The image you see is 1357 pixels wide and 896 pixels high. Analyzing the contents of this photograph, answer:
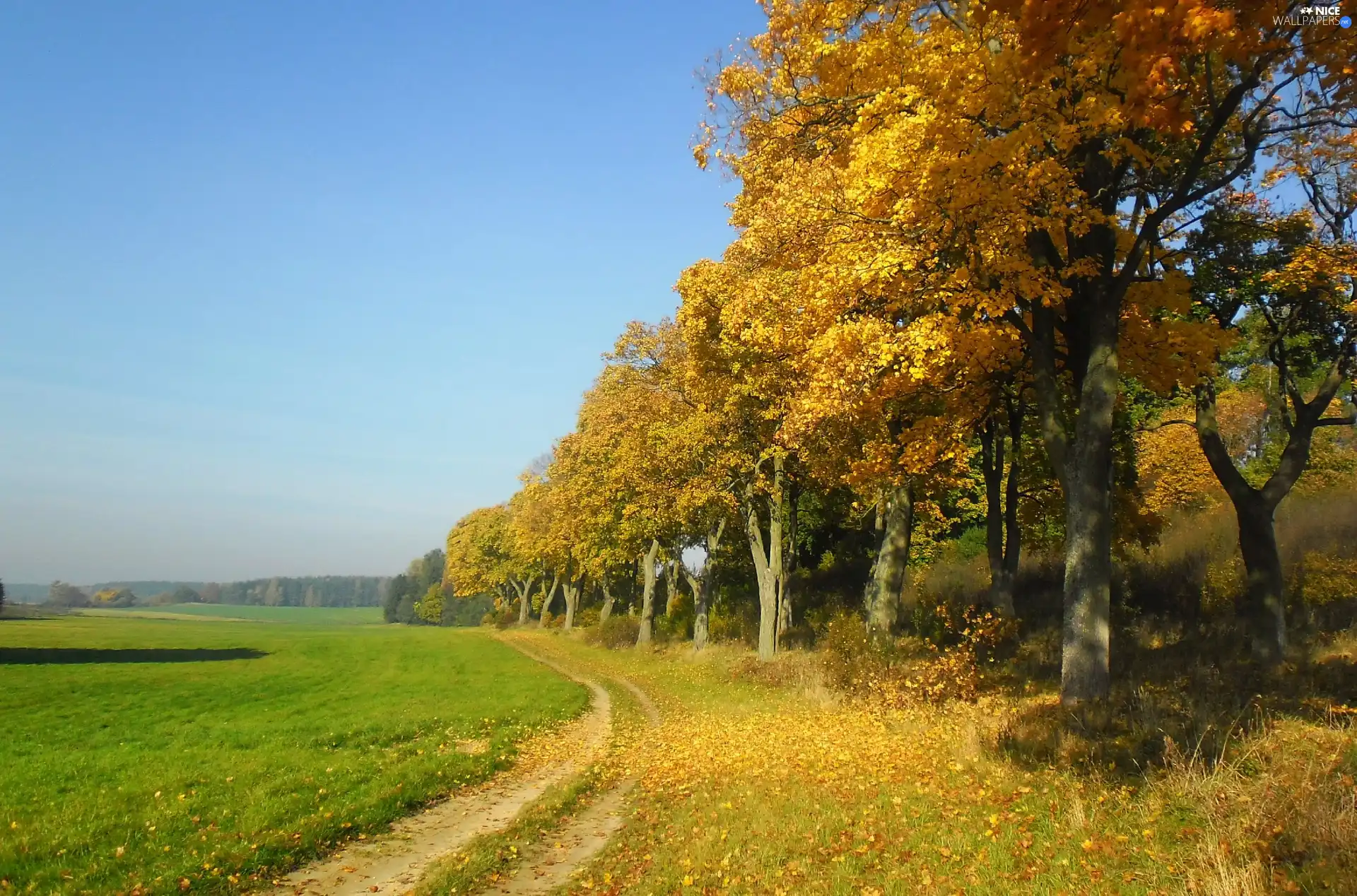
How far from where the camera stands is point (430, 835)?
31.0 feet

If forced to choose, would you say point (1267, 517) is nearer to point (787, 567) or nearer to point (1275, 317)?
point (1275, 317)

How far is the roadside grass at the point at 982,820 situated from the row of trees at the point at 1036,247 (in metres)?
2.90

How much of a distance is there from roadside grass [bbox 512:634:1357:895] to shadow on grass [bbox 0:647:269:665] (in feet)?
127

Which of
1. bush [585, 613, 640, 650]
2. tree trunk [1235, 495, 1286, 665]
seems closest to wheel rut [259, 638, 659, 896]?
tree trunk [1235, 495, 1286, 665]

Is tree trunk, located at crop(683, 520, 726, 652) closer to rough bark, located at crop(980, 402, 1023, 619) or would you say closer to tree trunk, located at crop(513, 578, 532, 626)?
rough bark, located at crop(980, 402, 1023, 619)

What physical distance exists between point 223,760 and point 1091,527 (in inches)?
591

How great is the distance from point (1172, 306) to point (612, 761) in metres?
12.6

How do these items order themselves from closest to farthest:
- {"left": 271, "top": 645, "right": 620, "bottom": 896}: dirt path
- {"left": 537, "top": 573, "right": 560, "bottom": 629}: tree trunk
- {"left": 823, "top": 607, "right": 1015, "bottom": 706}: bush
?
1. {"left": 271, "top": 645, "right": 620, "bottom": 896}: dirt path
2. {"left": 823, "top": 607, "right": 1015, "bottom": 706}: bush
3. {"left": 537, "top": 573, "right": 560, "bottom": 629}: tree trunk

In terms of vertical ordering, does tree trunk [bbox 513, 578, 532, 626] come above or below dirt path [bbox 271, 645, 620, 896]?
below

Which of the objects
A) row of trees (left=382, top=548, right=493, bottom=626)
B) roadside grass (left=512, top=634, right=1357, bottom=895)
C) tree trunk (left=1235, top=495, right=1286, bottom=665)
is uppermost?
tree trunk (left=1235, top=495, right=1286, bottom=665)

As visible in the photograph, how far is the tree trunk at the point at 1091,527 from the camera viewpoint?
10.8 metres

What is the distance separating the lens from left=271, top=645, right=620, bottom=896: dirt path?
771 cm

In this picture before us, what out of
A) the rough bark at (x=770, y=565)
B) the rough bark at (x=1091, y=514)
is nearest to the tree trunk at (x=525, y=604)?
the rough bark at (x=770, y=565)

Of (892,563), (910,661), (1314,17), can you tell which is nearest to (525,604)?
(892,563)
